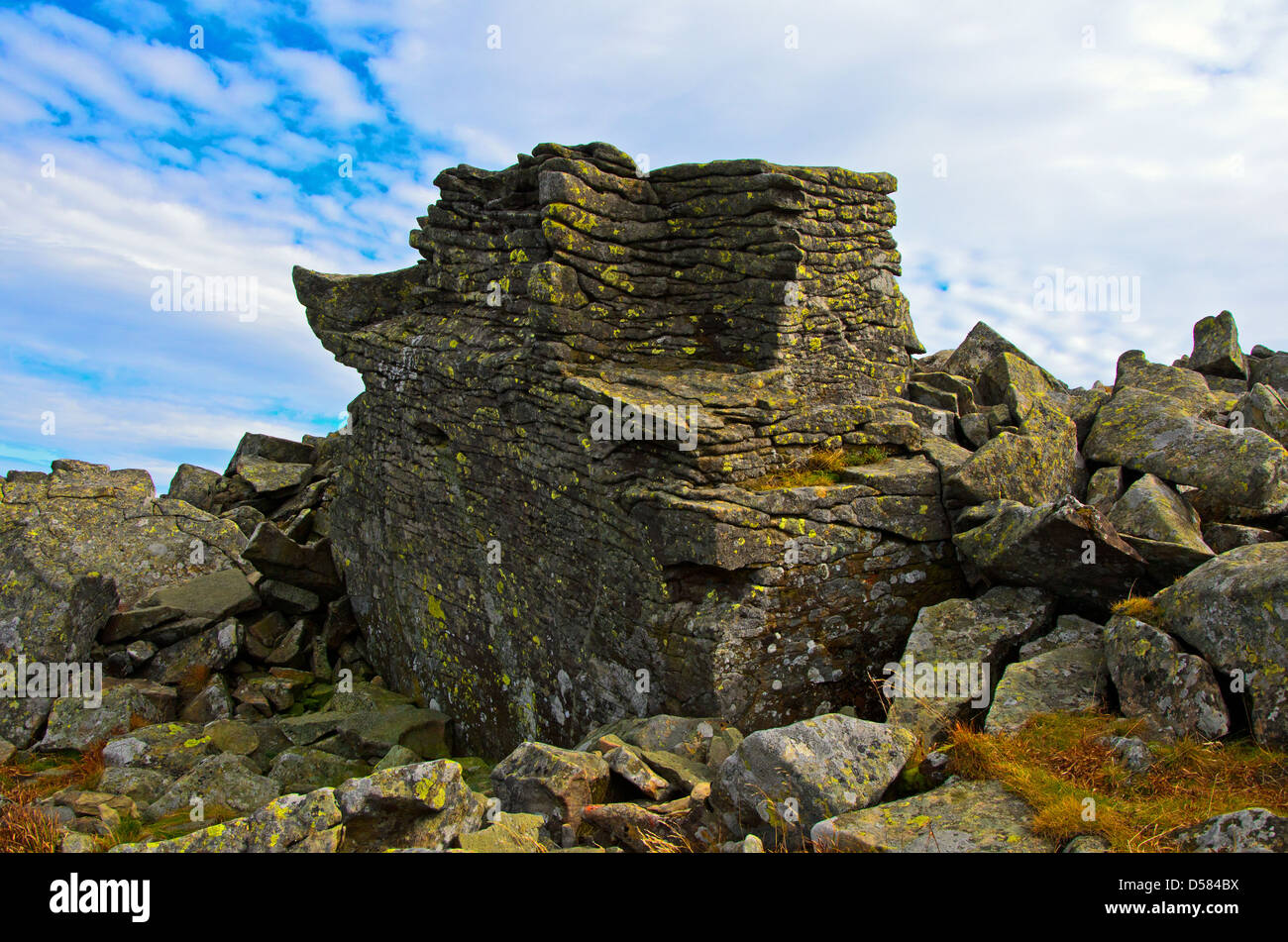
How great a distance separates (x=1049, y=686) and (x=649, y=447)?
5.74 metres

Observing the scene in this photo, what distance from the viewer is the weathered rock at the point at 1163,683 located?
8.14 metres

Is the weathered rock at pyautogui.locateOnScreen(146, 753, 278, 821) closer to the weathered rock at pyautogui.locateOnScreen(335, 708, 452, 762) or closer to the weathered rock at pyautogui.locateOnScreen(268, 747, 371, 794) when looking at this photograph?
the weathered rock at pyautogui.locateOnScreen(268, 747, 371, 794)

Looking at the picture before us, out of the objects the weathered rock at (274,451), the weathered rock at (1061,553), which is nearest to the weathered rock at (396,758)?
the weathered rock at (1061,553)

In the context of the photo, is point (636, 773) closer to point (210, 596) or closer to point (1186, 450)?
point (1186, 450)

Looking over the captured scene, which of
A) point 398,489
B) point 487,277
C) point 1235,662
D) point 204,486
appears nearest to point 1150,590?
point 1235,662

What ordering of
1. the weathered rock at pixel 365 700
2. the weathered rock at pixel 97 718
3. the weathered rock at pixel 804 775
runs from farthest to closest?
the weathered rock at pixel 365 700, the weathered rock at pixel 97 718, the weathered rock at pixel 804 775

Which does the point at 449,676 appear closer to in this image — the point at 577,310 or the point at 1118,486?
the point at 577,310

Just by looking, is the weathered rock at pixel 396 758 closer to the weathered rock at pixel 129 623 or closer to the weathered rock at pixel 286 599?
the weathered rock at pixel 286 599

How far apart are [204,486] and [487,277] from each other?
13551 millimetres

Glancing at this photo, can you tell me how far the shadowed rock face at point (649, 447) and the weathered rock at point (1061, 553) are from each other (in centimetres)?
130

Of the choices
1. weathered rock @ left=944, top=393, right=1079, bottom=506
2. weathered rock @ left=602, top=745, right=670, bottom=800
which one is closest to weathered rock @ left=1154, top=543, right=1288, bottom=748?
weathered rock @ left=944, top=393, right=1079, bottom=506

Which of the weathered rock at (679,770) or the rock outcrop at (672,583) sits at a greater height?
the rock outcrop at (672,583)

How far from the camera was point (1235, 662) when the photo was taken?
830 cm

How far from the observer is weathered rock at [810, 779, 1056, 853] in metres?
7.09
